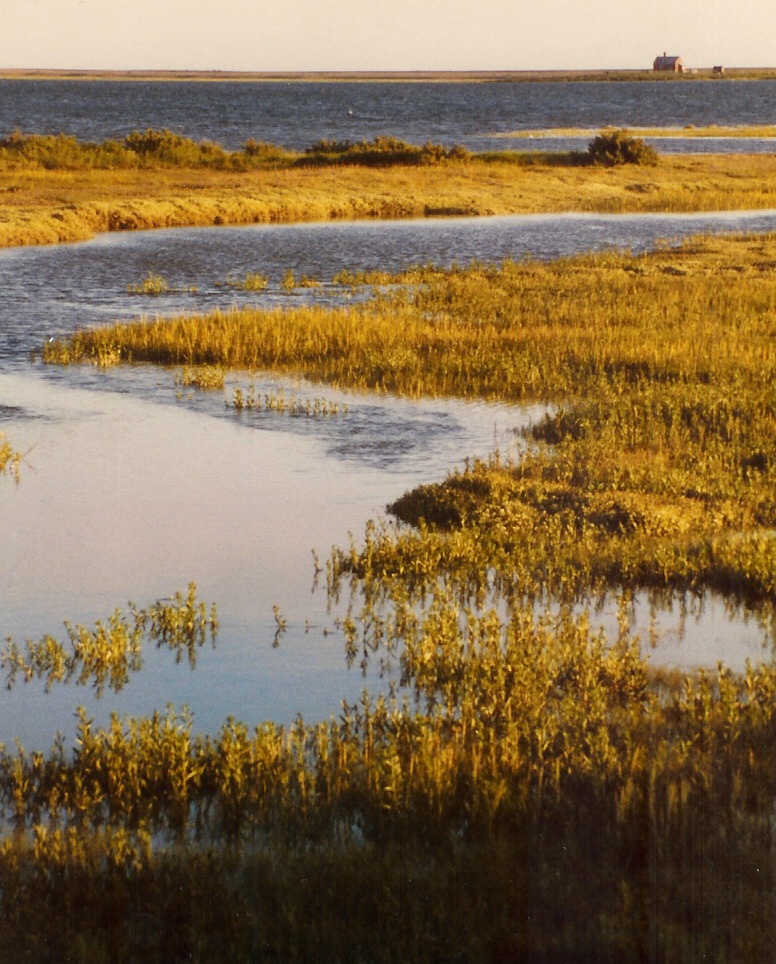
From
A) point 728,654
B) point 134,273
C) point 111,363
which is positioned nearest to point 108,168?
point 134,273

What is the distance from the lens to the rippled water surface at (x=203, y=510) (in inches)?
331

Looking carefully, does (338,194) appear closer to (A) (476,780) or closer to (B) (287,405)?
(B) (287,405)

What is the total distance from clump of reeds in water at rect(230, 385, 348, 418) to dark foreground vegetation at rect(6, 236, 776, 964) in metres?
3.93

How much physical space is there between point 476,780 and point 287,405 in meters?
10.8

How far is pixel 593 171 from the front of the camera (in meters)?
57.1

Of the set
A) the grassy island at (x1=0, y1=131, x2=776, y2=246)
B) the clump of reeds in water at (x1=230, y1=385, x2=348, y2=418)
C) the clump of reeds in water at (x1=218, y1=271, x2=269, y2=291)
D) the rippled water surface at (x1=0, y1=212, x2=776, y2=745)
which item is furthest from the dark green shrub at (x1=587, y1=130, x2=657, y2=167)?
the clump of reeds in water at (x1=230, y1=385, x2=348, y2=418)

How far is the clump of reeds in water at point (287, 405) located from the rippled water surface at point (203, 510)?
0.26 meters

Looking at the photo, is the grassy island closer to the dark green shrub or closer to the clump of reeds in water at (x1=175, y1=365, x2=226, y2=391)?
the dark green shrub

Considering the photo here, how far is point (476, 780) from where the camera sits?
654cm

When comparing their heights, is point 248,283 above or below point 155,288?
above

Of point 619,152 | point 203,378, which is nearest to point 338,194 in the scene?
point 619,152

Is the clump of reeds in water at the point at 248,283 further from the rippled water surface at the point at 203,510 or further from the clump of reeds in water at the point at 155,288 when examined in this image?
the rippled water surface at the point at 203,510

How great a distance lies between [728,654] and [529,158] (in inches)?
2175

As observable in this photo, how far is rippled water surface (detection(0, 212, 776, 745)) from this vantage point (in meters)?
8.40
